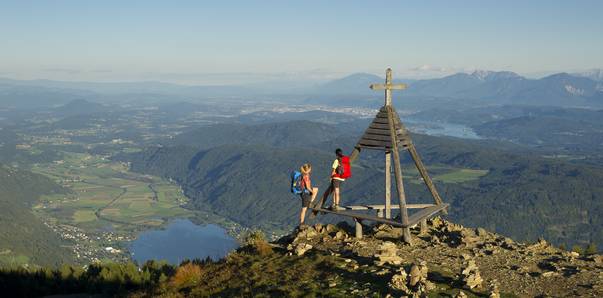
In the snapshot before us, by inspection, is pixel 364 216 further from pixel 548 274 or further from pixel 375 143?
pixel 548 274

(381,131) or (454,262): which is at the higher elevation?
(381,131)

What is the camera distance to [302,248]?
21.6m

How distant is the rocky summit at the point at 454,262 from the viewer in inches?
643

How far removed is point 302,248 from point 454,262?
621 cm

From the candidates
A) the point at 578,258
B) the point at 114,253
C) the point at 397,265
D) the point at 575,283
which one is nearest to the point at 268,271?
the point at 397,265

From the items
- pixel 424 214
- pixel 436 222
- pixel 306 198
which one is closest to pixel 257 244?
pixel 306 198

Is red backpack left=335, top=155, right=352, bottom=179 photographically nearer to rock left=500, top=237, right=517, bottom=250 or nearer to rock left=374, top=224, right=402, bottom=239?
rock left=374, top=224, right=402, bottom=239

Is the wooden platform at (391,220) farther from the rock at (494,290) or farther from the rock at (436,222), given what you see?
the rock at (494,290)

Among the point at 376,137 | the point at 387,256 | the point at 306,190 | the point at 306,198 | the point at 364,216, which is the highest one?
the point at 376,137

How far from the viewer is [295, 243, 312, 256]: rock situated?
2134cm

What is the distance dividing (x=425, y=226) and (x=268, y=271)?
937 centimetres

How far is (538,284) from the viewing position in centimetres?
1703

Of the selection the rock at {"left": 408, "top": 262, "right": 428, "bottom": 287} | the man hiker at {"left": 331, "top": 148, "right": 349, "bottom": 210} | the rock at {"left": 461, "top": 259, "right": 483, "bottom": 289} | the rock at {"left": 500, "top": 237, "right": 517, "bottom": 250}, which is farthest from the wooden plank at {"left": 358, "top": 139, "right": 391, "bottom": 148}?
the rock at {"left": 408, "top": 262, "right": 428, "bottom": 287}

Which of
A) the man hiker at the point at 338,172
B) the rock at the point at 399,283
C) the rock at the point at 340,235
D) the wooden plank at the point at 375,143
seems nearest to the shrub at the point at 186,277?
the rock at the point at 340,235
